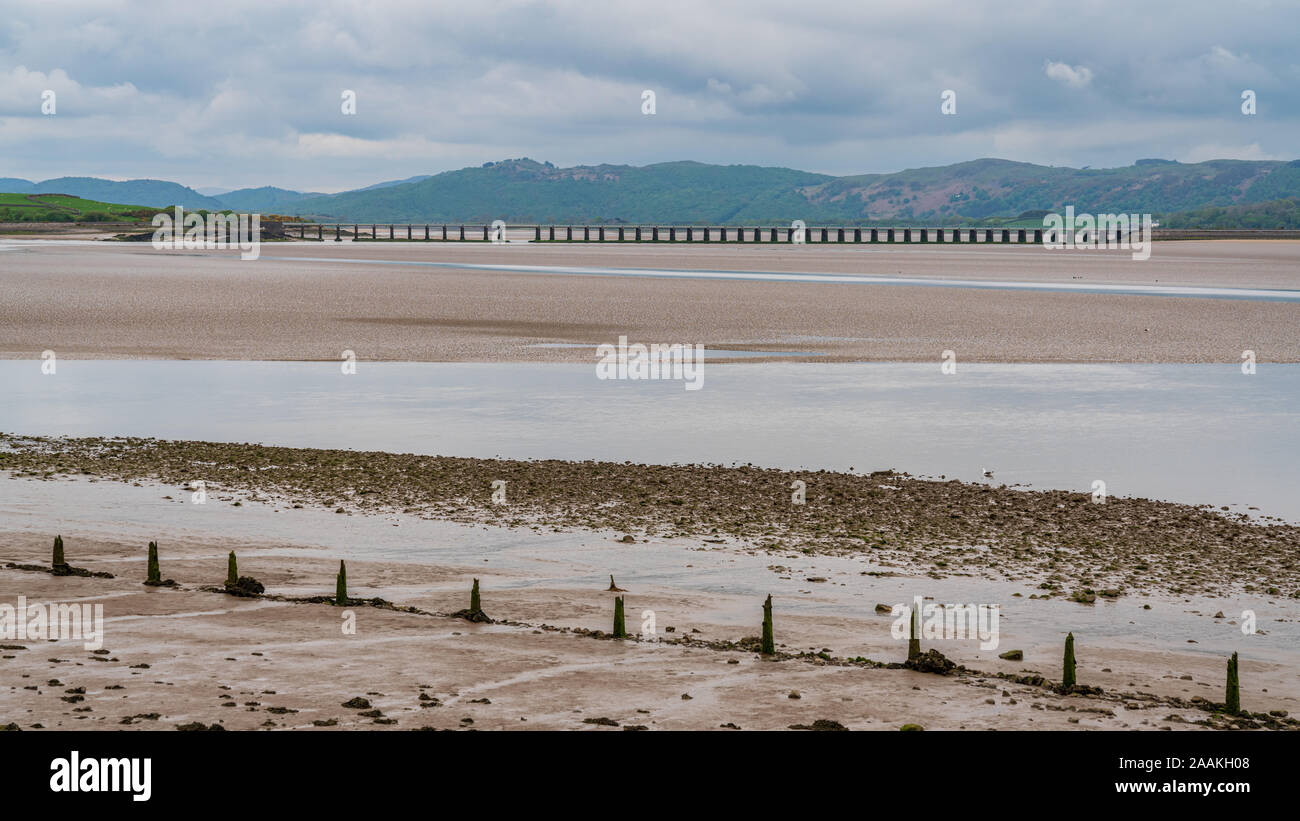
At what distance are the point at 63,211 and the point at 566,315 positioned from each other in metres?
150

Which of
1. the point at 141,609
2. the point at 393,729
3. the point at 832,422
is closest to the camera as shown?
the point at 393,729

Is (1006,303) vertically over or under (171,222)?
under

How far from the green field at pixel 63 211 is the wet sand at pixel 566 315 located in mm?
97832

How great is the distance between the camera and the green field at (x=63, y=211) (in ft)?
544

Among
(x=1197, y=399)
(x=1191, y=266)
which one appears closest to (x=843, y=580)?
(x=1197, y=399)

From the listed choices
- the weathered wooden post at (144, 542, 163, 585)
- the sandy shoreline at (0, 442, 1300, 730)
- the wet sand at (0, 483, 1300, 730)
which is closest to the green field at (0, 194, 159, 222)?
the sandy shoreline at (0, 442, 1300, 730)

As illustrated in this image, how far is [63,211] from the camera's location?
177 meters

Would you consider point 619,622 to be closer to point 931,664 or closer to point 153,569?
point 931,664

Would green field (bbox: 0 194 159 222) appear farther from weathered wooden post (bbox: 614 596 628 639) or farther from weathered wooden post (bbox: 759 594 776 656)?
weathered wooden post (bbox: 759 594 776 656)

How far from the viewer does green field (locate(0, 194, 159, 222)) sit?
165750 millimetres

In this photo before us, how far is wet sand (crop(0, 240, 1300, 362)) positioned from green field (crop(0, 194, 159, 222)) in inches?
3852

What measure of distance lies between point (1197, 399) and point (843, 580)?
59.3 feet
